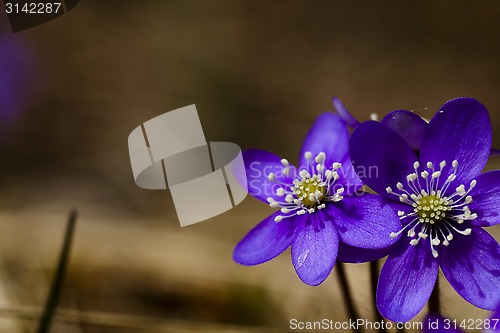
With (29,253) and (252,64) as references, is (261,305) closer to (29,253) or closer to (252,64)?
(29,253)

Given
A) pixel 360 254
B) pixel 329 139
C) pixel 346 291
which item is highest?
pixel 329 139

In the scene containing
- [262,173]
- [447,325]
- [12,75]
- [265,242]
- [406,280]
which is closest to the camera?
[447,325]

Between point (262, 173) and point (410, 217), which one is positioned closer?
point (410, 217)

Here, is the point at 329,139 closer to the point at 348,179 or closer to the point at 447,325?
the point at 348,179

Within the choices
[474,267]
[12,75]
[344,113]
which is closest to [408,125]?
[344,113]

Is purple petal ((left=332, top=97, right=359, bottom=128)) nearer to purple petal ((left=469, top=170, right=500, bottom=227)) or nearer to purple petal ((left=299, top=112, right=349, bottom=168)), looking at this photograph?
purple petal ((left=299, top=112, right=349, bottom=168))

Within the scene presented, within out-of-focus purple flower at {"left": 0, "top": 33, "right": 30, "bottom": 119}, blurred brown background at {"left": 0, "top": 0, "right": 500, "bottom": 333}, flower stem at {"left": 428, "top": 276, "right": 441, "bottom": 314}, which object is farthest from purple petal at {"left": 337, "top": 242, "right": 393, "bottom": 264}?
out-of-focus purple flower at {"left": 0, "top": 33, "right": 30, "bottom": 119}
